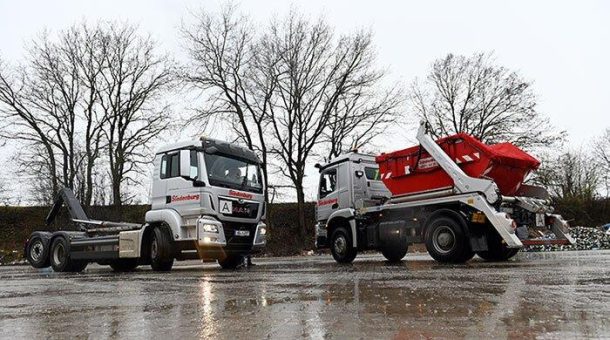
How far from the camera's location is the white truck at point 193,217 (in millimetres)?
11047

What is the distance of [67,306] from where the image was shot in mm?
5188

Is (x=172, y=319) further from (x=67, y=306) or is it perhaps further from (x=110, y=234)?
(x=110, y=234)

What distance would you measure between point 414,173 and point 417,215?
101 cm

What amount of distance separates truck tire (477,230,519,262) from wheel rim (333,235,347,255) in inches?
135

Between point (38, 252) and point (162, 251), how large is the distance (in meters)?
5.23

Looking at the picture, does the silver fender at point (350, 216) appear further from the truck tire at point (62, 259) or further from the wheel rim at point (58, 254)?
the wheel rim at point (58, 254)

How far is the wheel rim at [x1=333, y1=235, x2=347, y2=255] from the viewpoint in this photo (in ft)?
43.7

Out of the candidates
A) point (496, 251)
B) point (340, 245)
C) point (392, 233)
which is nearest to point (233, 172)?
point (340, 245)

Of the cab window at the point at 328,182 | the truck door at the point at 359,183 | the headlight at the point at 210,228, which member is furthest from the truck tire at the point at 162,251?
the truck door at the point at 359,183

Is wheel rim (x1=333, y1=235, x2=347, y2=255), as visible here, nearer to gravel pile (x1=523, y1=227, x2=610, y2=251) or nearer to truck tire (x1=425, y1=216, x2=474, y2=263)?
truck tire (x1=425, y1=216, x2=474, y2=263)

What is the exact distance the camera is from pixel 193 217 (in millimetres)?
11070

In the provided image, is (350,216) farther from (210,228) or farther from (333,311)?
(333,311)

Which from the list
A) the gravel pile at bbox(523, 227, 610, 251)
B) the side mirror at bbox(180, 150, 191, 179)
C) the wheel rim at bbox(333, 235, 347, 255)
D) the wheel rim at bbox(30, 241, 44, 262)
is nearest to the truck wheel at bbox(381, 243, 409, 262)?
the wheel rim at bbox(333, 235, 347, 255)

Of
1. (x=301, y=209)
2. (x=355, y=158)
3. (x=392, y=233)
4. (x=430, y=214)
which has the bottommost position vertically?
(x=392, y=233)
